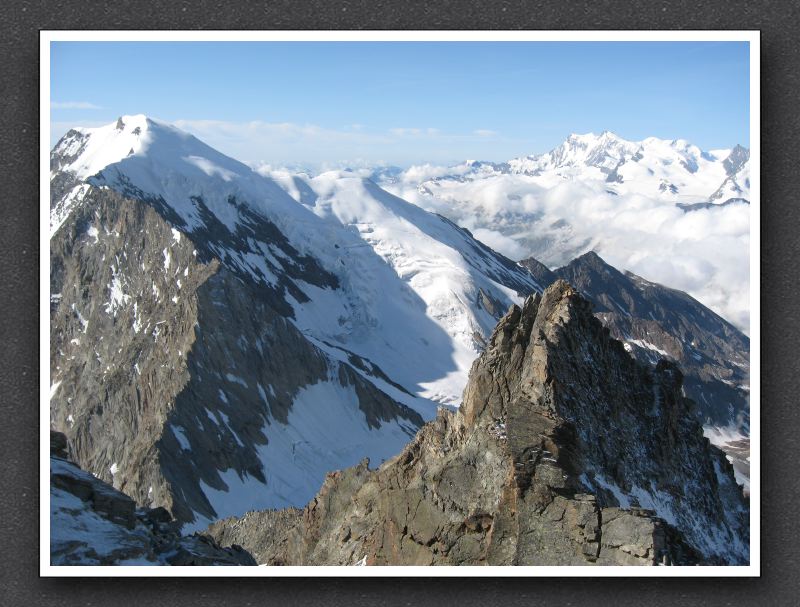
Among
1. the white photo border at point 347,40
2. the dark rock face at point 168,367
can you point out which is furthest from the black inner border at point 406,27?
the dark rock face at point 168,367

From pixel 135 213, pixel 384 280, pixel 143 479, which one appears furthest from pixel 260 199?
pixel 143 479

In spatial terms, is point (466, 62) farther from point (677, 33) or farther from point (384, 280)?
point (384, 280)

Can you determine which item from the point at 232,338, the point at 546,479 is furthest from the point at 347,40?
the point at 232,338

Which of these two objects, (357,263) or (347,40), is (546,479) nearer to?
(347,40)

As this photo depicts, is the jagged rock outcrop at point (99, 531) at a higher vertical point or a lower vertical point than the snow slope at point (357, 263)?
lower

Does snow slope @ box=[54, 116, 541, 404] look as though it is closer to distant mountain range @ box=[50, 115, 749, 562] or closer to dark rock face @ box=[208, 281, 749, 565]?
distant mountain range @ box=[50, 115, 749, 562]

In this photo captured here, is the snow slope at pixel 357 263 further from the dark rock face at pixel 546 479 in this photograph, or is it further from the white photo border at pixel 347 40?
the white photo border at pixel 347 40

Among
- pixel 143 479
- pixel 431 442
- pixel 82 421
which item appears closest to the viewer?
pixel 431 442
